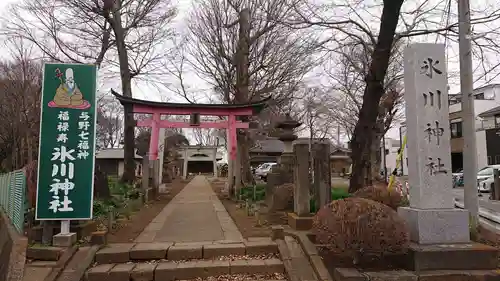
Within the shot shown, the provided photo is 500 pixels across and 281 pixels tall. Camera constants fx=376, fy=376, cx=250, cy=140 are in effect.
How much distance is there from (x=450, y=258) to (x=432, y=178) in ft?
3.87

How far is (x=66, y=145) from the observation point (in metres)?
6.59

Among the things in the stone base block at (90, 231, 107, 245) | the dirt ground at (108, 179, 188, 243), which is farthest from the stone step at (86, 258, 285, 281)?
the dirt ground at (108, 179, 188, 243)

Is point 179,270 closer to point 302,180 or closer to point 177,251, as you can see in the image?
point 177,251

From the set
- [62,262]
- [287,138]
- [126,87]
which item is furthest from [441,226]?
[126,87]

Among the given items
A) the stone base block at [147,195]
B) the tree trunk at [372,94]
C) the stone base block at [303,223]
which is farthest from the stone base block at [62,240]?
the stone base block at [147,195]

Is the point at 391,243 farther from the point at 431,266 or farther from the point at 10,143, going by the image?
the point at 10,143

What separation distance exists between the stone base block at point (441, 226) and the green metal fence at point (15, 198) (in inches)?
274

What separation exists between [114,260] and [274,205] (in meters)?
4.66

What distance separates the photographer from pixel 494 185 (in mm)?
17688

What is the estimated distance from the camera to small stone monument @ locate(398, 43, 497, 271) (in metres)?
5.33

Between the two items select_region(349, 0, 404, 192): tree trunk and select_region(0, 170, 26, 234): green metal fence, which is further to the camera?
select_region(349, 0, 404, 192): tree trunk

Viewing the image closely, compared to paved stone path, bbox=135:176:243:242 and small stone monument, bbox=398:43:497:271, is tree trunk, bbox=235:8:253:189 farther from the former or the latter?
small stone monument, bbox=398:43:497:271

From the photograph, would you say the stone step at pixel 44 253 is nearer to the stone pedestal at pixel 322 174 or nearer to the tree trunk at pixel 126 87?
the stone pedestal at pixel 322 174

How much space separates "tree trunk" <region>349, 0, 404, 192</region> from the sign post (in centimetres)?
636
